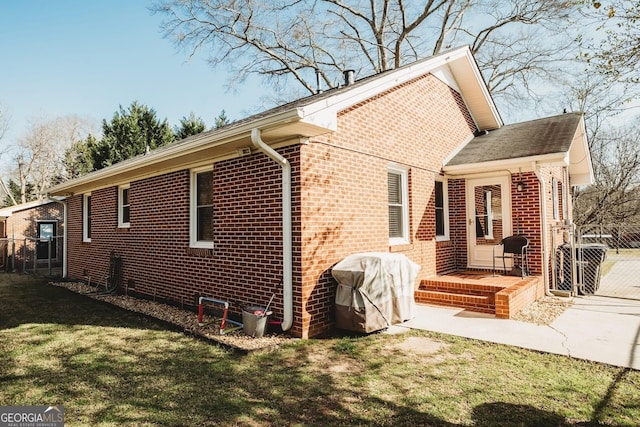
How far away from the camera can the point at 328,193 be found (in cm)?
610

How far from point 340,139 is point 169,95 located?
11.2 metres

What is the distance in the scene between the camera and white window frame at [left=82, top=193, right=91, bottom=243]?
12.4 m

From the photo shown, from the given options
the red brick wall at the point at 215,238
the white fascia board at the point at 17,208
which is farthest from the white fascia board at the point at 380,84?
the white fascia board at the point at 17,208

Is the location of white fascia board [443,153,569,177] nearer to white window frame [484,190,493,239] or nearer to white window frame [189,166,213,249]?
white window frame [484,190,493,239]

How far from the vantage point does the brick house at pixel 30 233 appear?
18500 millimetres

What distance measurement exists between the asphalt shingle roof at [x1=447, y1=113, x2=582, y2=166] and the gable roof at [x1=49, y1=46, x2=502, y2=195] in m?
1.26

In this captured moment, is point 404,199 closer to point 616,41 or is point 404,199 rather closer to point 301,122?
point 301,122

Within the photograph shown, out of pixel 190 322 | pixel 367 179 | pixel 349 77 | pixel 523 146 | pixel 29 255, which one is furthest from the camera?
pixel 29 255

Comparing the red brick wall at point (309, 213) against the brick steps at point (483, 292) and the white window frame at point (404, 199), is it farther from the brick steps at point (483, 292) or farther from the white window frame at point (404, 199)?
the brick steps at point (483, 292)

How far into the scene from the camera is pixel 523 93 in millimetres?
22234

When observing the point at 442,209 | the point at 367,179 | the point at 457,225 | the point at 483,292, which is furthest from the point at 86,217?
the point at 483,292

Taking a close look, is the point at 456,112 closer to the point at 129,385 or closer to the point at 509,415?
the point at 509,415

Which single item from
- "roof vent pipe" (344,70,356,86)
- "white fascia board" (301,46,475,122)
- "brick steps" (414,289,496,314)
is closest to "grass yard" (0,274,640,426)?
"brick steps" (414,289,496,314)

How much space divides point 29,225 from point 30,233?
42 cm
